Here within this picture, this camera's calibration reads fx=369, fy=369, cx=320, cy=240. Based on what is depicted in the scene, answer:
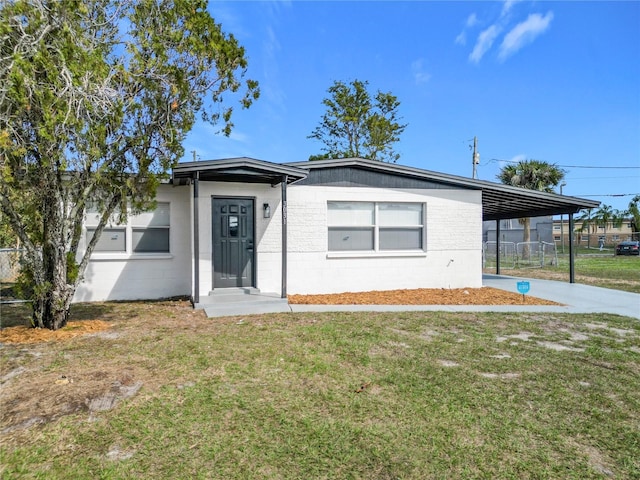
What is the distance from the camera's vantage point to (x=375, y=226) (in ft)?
32.7

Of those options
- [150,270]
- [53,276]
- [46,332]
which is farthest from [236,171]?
[46,332]

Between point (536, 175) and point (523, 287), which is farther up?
point (536, 175)

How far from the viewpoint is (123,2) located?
5465 mm

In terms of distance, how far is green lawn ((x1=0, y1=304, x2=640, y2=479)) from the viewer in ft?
8.15

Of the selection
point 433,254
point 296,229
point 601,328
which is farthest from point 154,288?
point 601,328

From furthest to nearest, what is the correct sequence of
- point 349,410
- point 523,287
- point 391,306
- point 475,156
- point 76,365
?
point 475,156, point 523,287, point 391,306, point 76,365, point 349,410

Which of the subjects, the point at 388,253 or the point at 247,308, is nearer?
the point at 247,308

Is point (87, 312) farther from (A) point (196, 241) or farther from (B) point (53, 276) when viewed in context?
(A) point (196, 241)

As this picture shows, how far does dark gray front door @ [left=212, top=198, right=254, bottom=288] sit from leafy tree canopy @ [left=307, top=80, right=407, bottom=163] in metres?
17.3

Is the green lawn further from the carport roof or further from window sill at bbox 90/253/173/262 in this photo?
the carport roof

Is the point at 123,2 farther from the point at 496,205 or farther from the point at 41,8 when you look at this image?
the point at 496,205

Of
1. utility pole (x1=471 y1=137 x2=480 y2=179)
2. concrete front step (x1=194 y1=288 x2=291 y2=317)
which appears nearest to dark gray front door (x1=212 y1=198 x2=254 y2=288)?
concrete front step (x1=194 y1=288 x2=291 y2=317)

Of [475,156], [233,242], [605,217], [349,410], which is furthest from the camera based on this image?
[605,217]

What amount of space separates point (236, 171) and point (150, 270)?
11.4 feet
